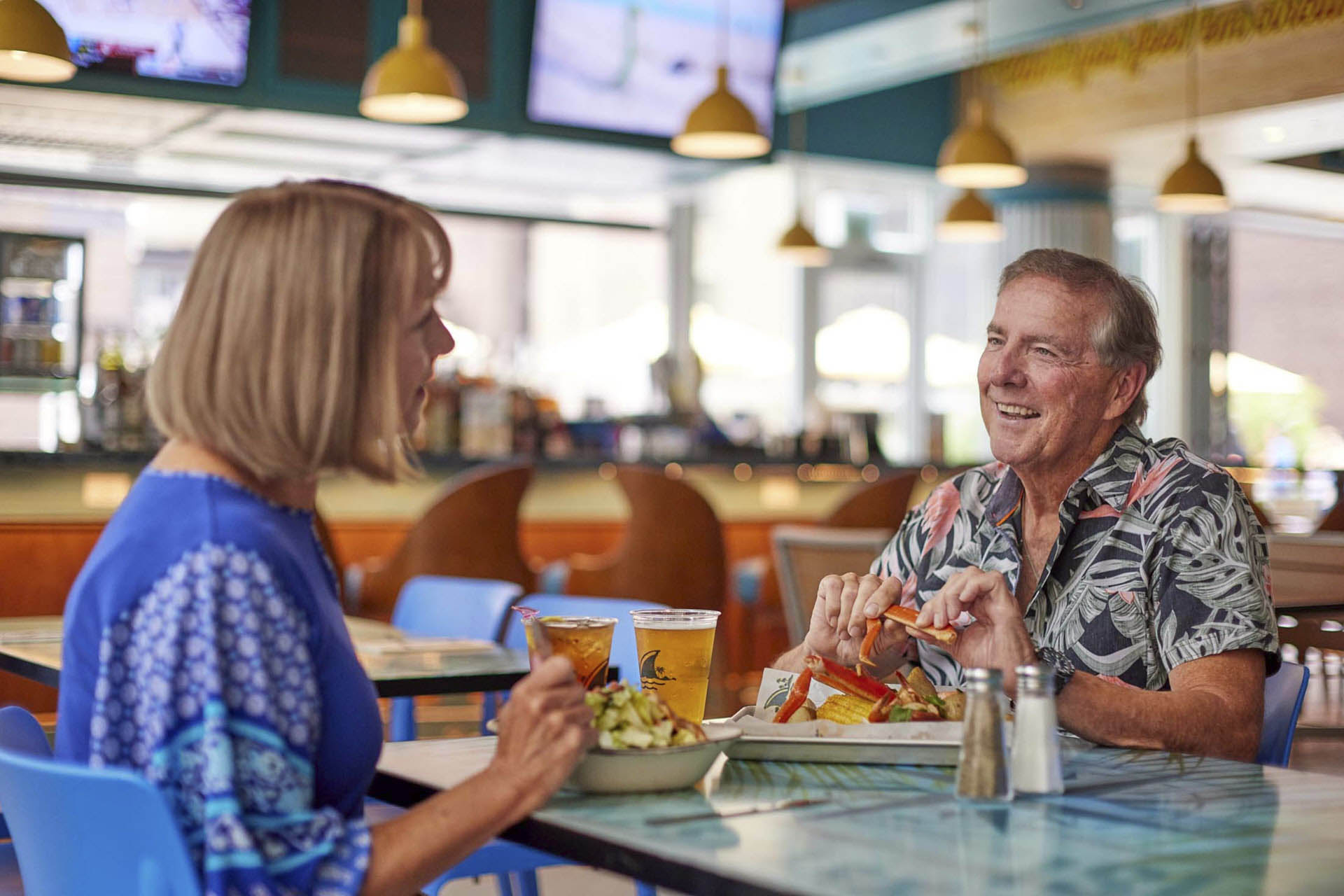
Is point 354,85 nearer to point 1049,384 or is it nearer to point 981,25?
point 981,25

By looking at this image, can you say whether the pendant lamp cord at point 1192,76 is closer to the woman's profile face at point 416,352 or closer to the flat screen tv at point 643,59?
the flat screen tv at point 643,59

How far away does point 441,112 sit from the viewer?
16.2ft

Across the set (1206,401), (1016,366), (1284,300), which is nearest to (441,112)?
(1016,366)

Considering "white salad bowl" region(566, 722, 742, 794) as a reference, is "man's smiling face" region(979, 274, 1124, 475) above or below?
above

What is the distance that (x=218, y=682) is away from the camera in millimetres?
1051

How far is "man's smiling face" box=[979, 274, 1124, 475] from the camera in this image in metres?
1.95

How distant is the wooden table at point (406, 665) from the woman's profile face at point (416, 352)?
2.45ft

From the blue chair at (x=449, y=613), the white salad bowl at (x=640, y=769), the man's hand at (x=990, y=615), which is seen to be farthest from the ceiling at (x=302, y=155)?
the white salad bowl at (x=640, y=769)

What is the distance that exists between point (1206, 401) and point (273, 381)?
34.7ft

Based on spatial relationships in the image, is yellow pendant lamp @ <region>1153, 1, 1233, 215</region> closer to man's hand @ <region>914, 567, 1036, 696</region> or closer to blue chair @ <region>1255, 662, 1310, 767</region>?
blue chair @ <region>1255, 662, 1310, 767</region>

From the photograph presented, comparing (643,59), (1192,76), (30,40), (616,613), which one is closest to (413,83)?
(30,40)

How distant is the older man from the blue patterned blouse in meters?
0.68

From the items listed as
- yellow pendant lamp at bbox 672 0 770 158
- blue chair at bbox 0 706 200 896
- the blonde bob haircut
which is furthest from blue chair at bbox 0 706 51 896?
yellow pendant lamp at bbox 672 0 770 158

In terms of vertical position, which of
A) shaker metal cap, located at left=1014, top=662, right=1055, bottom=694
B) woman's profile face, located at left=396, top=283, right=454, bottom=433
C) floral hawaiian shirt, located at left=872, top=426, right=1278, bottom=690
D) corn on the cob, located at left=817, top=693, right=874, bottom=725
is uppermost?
woman's profile face, located at left=396, top=283, right=454, bottom=433
